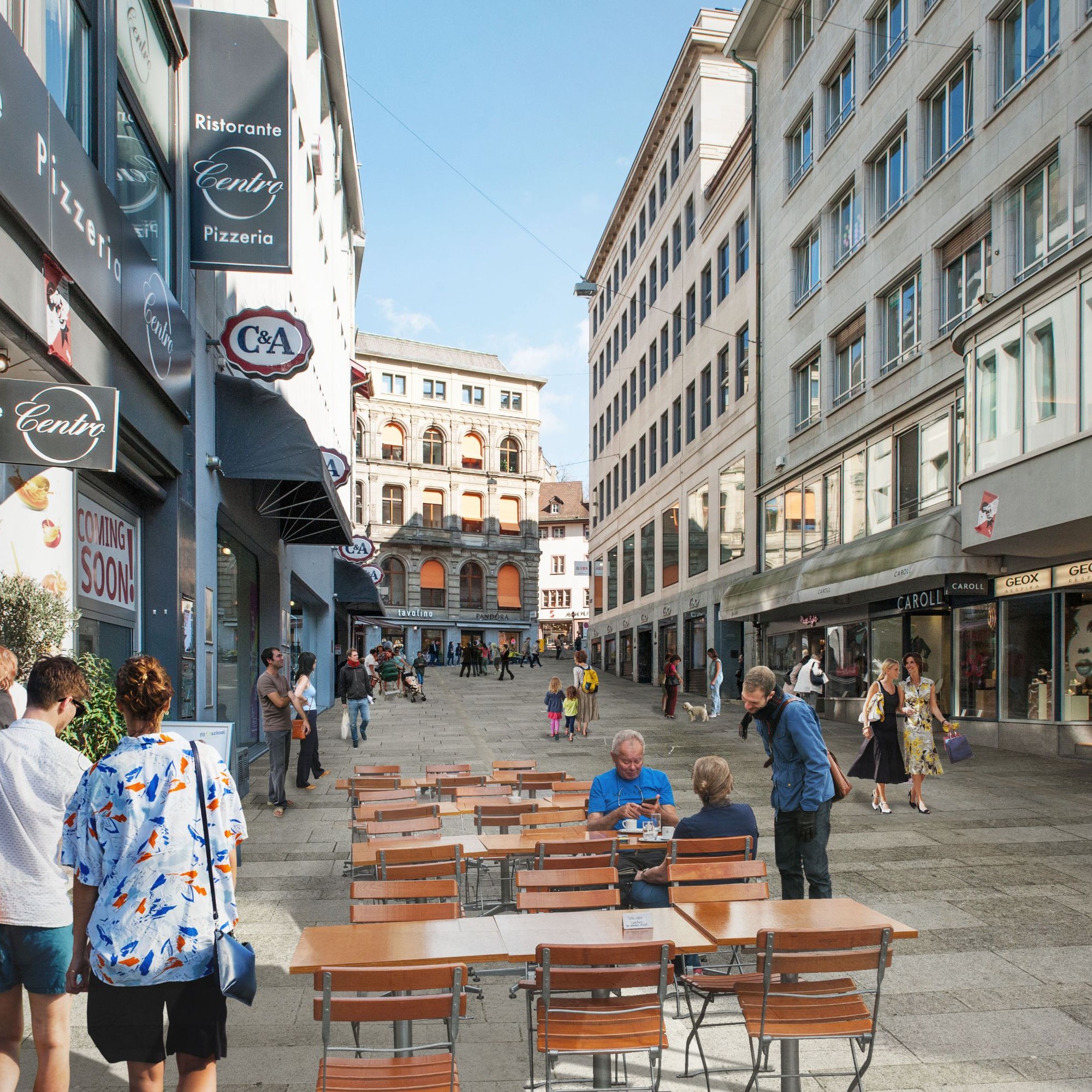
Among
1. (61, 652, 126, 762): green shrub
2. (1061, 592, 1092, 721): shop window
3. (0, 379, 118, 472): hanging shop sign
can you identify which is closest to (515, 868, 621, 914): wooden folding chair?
(61, 652, 126, 762): green shrub

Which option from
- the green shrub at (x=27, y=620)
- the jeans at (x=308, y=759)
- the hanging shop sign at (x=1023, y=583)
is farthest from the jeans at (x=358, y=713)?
the green shrub at (x=27, y=620)

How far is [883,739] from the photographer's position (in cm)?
1166

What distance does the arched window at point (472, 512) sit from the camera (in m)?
70.4

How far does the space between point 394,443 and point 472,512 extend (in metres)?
6.82

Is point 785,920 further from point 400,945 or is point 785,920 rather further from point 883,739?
point 883,739

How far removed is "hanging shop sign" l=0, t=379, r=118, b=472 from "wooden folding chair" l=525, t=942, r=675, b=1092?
384 cm

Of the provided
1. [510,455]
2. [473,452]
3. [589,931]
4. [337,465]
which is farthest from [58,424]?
[510,455]

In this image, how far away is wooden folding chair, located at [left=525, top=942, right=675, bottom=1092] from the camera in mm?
4137

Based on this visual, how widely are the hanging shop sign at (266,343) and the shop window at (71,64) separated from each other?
15.6ft

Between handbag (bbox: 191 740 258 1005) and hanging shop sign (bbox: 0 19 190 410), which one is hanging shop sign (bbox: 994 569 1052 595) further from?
handbag (bbox: 191 740 258 1005)

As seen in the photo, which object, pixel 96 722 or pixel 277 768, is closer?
pixel 96 722

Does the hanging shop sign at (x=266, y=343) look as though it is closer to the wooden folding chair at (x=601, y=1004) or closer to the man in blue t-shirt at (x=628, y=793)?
the man in blue t-shirt at (x=628, y=793)

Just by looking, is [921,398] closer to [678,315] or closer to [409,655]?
[678,315]

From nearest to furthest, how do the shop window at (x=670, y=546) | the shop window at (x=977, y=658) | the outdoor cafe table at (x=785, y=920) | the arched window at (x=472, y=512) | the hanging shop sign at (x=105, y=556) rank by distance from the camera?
1. the outdoor cafe table at (x=785, y=920)
2. the hanging shop sign at (x=105, y=556)
3. the shop window at (x=977, y=658)
4. the shop window at (x=670, y=546)
5. the arched window at (x=472, y=512)
